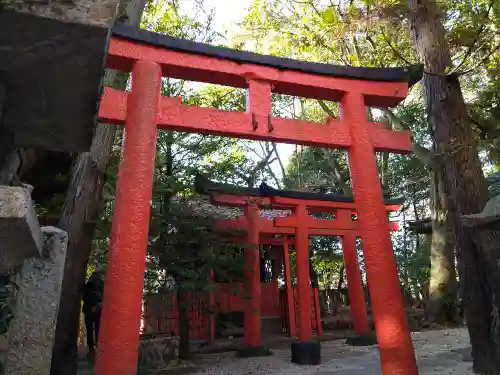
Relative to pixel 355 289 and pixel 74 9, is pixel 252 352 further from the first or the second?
pixel 74 9

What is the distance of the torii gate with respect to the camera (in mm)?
3979

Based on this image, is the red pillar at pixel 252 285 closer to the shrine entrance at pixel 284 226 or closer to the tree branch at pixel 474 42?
the shrine entrance at pixel 284 226

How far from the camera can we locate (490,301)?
513cm

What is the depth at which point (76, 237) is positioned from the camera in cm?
546

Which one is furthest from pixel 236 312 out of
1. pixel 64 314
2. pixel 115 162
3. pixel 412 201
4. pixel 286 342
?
pixel 412 201

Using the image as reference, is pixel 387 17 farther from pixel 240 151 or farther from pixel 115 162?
pixel 240 151

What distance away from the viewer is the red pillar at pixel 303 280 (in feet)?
27.9

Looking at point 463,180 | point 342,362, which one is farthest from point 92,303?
point 463,180

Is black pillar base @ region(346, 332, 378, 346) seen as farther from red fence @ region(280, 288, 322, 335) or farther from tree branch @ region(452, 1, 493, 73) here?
tree branch @ region(452, 1, 493, 73)

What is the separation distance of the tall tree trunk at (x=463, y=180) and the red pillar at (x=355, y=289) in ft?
16.5

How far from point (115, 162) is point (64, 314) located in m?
2.91

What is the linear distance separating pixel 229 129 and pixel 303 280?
16.3 feet

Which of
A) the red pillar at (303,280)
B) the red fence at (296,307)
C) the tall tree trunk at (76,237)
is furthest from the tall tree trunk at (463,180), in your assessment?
the red fence at (296,307)

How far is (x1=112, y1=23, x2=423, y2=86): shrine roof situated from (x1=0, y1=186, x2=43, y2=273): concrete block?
347 centimetres
